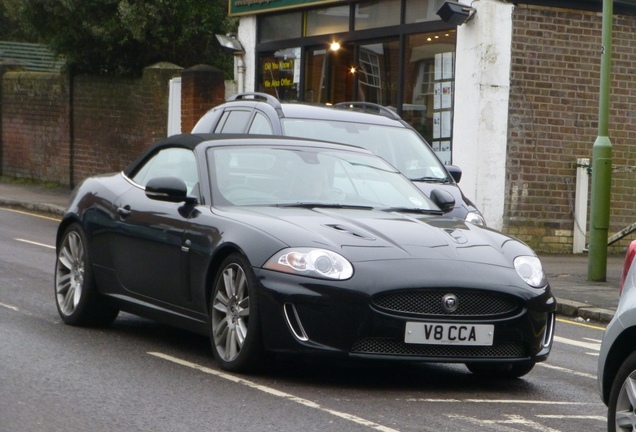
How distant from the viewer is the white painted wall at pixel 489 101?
18.9 meters

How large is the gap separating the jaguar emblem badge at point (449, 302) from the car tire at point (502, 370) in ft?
1.70

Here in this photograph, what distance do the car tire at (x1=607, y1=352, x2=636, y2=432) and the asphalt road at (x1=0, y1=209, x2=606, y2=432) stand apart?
2.82ft

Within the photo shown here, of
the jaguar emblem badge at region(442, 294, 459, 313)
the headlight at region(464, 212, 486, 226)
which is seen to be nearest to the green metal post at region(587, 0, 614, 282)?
the headlight at region(464, 212, 486, 226)

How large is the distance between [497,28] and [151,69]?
32.2 feet

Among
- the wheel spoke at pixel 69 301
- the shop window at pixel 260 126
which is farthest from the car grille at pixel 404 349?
the shop window at pixel 260 126

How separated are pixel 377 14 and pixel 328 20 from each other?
1.56m

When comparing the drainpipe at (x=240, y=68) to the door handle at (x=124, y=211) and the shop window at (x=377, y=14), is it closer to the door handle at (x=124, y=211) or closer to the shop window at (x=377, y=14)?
the shop window at (x=377, y=14)

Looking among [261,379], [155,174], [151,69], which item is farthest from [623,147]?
[261,379]

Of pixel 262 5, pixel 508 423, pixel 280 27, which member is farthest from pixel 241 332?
pixel 262 5

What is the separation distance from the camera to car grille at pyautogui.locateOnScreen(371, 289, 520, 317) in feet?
23.9

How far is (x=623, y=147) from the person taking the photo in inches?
789

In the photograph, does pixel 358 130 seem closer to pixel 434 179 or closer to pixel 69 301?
pixel 434 179

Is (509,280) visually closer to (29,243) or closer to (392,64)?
(29,243)

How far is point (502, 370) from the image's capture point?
8031mm
